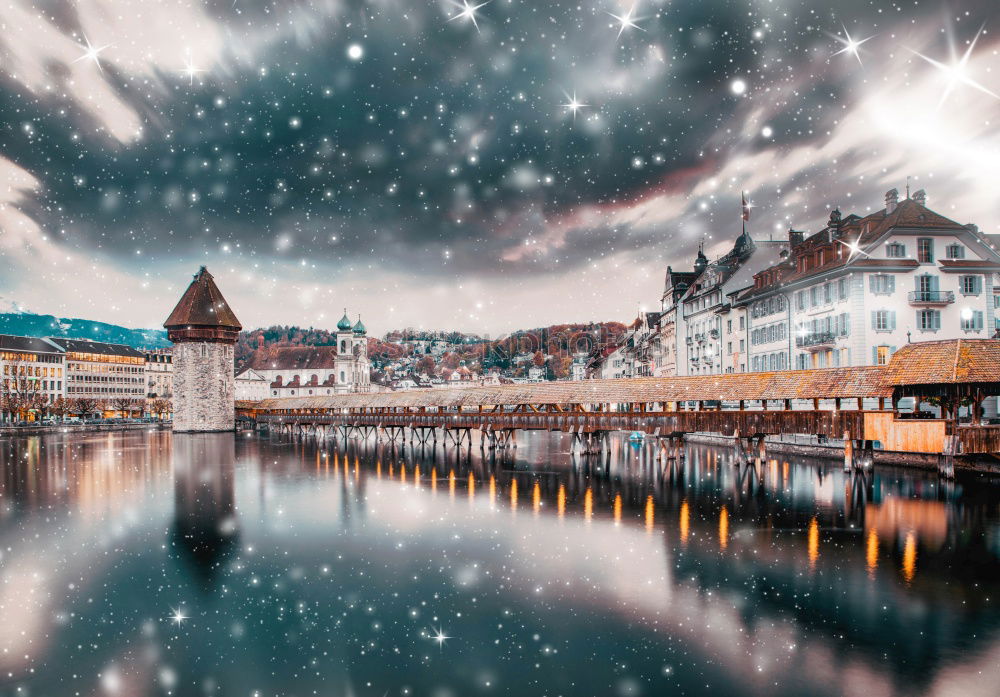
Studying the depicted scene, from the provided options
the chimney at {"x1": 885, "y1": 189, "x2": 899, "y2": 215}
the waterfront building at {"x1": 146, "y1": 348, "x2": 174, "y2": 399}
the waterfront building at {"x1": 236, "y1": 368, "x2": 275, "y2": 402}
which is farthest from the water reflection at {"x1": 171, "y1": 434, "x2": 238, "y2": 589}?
the waterfront building at {"x1": 146, "y1": 348, "x2": 174, "y2": 399}

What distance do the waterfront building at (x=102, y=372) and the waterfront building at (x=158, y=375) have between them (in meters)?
1.69

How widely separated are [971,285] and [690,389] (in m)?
15.7

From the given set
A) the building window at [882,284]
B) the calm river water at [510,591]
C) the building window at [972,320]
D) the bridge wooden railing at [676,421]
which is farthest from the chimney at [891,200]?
the calm river water at [510,591]

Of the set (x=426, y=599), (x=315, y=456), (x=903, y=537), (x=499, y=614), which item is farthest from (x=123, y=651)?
(x=315, y=456)

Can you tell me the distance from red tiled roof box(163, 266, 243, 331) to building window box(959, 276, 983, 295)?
208 feet

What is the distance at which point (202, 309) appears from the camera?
68938 mm

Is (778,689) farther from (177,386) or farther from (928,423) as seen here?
(177,386)

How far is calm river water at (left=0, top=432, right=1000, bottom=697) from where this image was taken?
867 centimetres

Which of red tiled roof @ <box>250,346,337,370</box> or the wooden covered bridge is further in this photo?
red tiled roof @ <box>250,346,337,370</box>

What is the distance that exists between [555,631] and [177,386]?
67.0 metres

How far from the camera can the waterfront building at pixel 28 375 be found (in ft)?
274

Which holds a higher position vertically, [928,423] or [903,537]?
[928,423]

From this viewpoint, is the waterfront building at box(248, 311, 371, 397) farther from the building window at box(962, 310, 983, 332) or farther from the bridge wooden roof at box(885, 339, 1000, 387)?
the bridge wooden roof at box(885, 339, 1000, 387)

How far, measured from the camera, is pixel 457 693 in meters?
8.20
